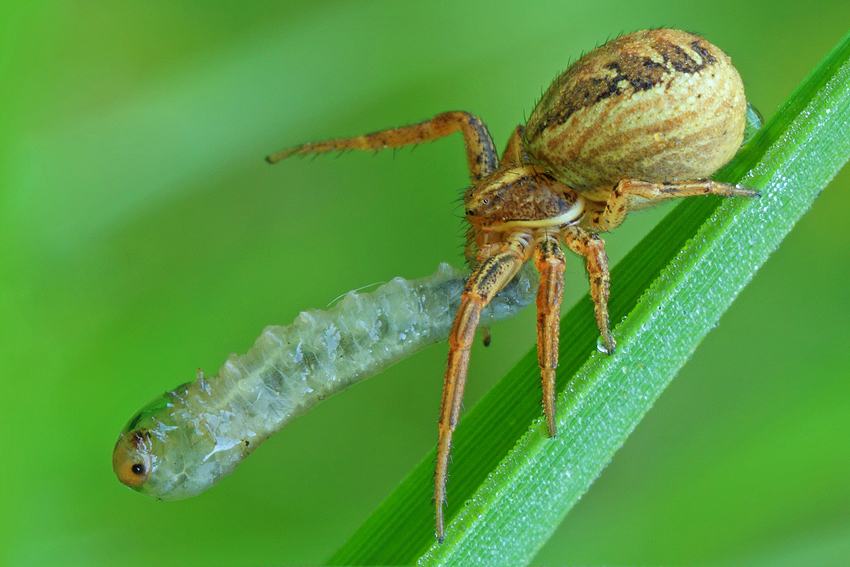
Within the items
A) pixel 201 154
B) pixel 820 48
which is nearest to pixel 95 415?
pixel 201 154

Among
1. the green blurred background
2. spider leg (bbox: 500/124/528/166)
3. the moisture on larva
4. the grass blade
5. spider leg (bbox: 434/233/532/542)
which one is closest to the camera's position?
the grass blade

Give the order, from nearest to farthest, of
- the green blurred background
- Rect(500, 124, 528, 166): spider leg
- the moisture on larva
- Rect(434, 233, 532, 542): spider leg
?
Rect(434, 233, 532, 542): spider leg
the moisture on larva
the green blurred background
Rect(500, 124, 528, 166): spider leg

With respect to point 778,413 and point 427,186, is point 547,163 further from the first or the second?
point 778,413

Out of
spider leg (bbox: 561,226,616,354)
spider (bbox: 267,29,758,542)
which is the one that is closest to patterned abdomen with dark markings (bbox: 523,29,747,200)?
spider (bbox: 267,29,758,542)

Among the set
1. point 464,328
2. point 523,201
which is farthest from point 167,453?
point 523,201

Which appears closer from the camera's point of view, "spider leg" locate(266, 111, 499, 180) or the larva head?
the larva head

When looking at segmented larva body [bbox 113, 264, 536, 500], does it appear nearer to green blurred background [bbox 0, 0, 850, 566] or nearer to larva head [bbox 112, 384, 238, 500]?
larva head [bbox 112, 384, 238, 500]
